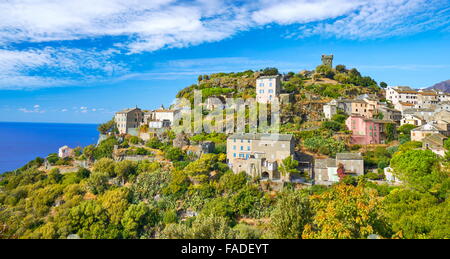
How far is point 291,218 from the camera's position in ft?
59.5

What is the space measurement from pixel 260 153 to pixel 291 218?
67.7ft

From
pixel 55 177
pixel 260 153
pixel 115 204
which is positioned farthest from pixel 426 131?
pixel 55 177

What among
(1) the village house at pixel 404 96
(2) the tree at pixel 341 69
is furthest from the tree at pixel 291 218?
(2) the tree at pixel 341 69

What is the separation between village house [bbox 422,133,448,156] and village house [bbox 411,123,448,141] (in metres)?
2.96

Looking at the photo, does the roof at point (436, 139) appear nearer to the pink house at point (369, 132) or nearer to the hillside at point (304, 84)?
the pink house at point (369, 132)

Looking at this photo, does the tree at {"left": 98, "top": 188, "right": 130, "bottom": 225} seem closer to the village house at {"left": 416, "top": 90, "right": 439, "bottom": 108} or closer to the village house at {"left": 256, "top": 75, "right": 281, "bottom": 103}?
the village house at {"left": 256, "top": 75, "right": 281, "bottom": 103}

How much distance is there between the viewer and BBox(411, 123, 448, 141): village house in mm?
40281

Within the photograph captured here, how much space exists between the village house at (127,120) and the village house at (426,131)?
5111cm

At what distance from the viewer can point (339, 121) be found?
4991 cm

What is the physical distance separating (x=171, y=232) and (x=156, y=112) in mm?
46234

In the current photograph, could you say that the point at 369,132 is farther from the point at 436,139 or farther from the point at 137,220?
the point at 137,220

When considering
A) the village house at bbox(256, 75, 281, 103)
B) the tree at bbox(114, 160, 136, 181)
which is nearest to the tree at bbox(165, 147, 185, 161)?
the tree at bbox(114, 160, 136, 181)

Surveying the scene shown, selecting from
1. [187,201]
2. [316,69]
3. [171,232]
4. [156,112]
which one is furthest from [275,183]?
[316,69]
